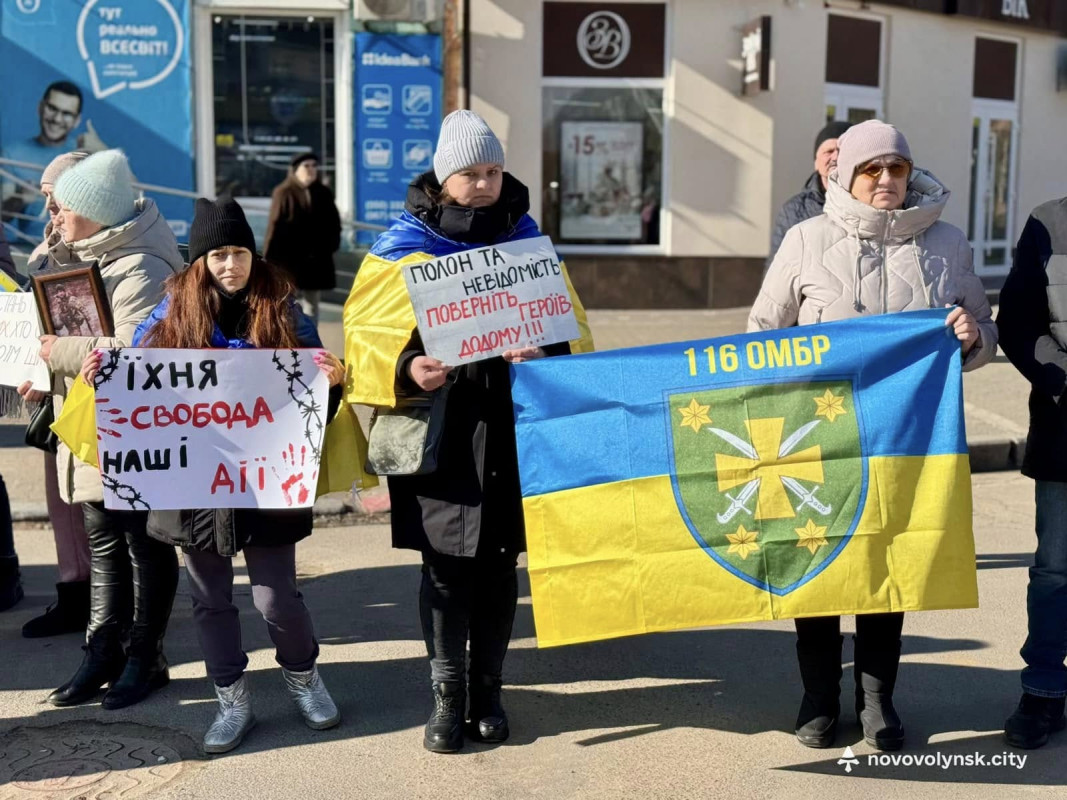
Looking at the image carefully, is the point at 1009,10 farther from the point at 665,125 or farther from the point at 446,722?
the point at 446,722

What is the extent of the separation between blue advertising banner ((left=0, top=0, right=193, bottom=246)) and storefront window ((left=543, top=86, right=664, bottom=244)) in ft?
13.3

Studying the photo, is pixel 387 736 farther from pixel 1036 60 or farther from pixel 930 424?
pixel 1036 60

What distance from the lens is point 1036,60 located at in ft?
60.5

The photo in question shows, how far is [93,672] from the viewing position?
4.57 metres

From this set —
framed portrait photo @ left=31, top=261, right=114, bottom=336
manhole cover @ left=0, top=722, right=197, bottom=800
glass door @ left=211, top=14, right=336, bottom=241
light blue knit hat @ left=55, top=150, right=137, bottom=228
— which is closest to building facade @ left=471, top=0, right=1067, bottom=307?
glass door @ left=211, top=14, right=336, bottom=241

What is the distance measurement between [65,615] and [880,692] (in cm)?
329

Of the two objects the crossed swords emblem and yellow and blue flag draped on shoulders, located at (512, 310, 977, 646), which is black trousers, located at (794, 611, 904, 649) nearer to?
yellow and blue flag draped on shoulders, located at (512, 310, 977, 646)

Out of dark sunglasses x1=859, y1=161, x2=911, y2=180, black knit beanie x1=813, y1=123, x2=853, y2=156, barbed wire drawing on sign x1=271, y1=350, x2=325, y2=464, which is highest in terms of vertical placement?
black knit beanie x1=813, y1=123, x2=853, y2=156

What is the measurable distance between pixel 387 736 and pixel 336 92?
1080cm

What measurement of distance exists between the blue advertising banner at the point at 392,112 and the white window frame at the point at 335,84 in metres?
0.13

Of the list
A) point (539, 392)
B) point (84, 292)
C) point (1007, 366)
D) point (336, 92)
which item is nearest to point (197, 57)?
point (336, 92)

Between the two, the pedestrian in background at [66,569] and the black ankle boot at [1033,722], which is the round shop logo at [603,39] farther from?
the black ankle boot at [1033,722]

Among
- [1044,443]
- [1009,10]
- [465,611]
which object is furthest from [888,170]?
[1009,10]

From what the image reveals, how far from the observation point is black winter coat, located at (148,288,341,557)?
4059mm
